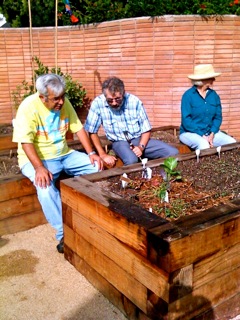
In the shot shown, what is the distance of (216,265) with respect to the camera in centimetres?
197

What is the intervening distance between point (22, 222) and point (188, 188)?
1576 millimetres

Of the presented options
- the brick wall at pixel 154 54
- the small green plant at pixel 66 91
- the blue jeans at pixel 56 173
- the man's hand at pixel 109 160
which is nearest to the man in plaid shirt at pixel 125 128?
the man's hand at pixel 109 160

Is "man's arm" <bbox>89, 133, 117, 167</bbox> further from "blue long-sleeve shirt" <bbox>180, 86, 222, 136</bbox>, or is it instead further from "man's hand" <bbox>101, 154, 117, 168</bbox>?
"blue long-sleeve shirt" <bbox>180, 86, 222, 136</bbox>

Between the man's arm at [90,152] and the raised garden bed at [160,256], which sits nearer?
the raised garden bed at [160,256]

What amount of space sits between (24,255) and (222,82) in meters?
4.21

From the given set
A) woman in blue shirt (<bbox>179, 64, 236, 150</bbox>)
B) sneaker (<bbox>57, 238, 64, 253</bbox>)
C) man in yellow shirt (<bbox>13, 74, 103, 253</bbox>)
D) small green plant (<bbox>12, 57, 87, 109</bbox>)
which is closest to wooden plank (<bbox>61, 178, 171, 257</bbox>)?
man in yellow shirt (<bbox>13, 74, 103, 253</bbox>)

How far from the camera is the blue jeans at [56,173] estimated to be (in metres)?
2.89

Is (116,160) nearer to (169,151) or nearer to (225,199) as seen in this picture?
(169,151)

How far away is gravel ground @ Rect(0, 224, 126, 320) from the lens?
2.25 m

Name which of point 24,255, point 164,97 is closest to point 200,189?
point 24,255

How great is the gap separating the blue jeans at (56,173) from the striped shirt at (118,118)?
58cm

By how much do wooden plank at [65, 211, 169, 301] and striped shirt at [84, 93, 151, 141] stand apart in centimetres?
151

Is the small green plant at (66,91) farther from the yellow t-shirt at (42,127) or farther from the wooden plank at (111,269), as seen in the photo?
the wooden plank at (111,269)

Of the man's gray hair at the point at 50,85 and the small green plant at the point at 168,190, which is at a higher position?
the man's gray hair at the point at 50,85
